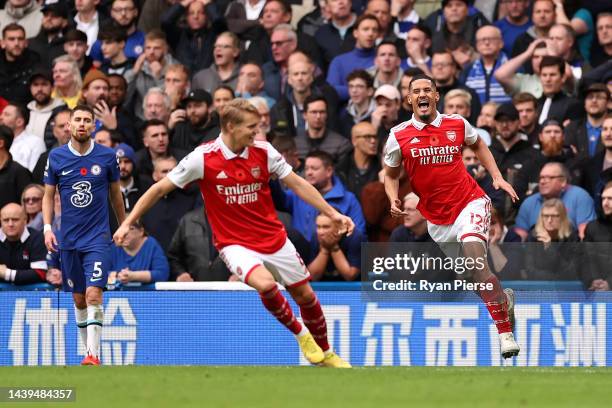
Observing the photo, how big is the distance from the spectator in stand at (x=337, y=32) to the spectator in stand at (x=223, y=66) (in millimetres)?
1202

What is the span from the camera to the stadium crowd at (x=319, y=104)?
15.9 meters

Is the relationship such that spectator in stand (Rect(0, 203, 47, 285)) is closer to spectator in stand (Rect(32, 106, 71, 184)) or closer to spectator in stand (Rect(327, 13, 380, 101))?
spectator in stand (Rect(32, 106, 71, 184))

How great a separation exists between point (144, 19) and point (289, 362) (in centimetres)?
766

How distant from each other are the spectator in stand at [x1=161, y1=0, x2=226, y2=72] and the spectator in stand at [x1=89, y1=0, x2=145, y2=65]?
0.44m

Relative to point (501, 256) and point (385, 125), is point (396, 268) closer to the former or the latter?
point (501, 256)

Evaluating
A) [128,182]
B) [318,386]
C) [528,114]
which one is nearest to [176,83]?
[128,182]

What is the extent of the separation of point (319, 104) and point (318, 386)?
7732mm

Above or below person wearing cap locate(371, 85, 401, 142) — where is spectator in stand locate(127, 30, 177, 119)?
above

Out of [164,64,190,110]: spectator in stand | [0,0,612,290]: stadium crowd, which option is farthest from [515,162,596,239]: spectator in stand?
[164,64,190,110]: spectator in stand

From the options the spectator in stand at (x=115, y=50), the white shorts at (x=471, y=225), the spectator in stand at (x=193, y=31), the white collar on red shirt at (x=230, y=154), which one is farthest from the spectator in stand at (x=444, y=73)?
the white collar on red shirt at (x=230, y=154)

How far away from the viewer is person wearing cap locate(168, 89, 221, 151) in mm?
18453

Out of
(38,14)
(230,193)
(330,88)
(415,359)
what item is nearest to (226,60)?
(330,88)

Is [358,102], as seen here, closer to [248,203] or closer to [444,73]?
[444,73]

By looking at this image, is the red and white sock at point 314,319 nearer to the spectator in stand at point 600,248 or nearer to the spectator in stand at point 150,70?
the spectator in stand at point 600,248
